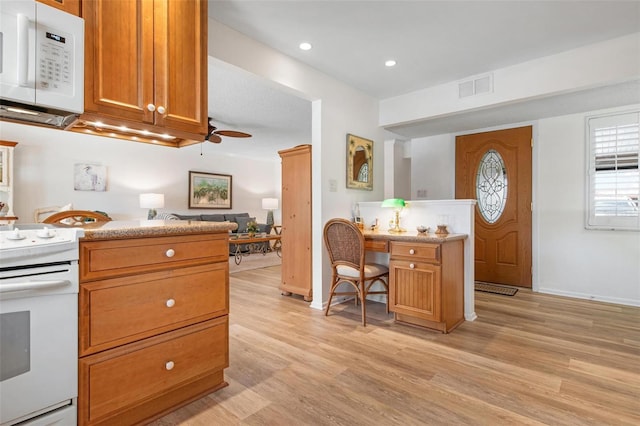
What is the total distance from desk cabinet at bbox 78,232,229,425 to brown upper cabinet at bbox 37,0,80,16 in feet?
3.46

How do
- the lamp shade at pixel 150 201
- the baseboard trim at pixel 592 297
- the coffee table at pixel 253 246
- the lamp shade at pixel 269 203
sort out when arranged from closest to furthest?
the baseboard trim at pixel 592 297
the lamp shade at pixel 150 201
the coffee table at pixel 253 246
the lamp shade at pixel 269 203

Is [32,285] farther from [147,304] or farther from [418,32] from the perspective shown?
[418,32]

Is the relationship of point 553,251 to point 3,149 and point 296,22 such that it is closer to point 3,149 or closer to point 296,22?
point 296,22

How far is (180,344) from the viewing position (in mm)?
1661

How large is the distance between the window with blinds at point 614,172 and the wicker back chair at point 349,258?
9.17 feet

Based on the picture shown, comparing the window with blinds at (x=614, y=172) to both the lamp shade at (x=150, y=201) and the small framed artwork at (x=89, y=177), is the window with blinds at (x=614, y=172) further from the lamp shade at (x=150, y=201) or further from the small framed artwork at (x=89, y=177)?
the small framed artwork at (x=89, y=177)

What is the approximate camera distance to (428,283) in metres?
2.76

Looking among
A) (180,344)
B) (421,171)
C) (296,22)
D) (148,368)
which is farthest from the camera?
(421,171)

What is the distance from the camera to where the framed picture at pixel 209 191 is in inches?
285

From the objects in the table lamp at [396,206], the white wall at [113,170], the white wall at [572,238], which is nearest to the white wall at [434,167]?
the white wall at [572,238]

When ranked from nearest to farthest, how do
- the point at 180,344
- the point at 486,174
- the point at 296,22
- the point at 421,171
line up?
the point at 180,344
the point at 296,22
the point at 486,174
the point at 421,171

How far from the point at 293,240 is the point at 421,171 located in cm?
273

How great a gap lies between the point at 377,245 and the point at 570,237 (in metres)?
2.76

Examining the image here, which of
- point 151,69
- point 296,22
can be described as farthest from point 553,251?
point 151,69
